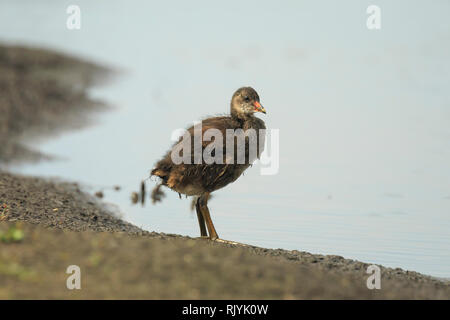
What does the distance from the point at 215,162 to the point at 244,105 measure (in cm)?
98

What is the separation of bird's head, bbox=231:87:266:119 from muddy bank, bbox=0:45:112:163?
20.9ft

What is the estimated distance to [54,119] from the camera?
18297 mm

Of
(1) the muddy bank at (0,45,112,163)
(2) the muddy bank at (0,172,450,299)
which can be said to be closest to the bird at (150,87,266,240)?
(2) the muddy bank at (0,172,450,299)

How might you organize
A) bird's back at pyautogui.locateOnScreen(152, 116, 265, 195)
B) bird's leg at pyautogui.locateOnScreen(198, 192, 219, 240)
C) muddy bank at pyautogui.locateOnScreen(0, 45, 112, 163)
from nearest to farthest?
bird's back at pyautogui.locateOnScreen(152, 116, 265, 195)
bird's leg at pyautogui.locateOnScreen(198, 192, 219, 240)
muddy bank at pyautogui.locateOnScreen(0, 45, 112, 163)

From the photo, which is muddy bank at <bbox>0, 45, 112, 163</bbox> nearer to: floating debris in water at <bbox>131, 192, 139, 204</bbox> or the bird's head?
floating debris in water at <bbox>131, 192, 139, 204</bbox>

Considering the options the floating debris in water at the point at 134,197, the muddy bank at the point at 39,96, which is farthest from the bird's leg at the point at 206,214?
the muddy bank at the point at 39,96

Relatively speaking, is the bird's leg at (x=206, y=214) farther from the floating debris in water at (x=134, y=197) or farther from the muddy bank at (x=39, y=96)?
the muddy bank at (x=39, y=96)

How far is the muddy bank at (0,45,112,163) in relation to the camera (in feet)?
52.6

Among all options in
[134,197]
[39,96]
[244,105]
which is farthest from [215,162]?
[39,96]

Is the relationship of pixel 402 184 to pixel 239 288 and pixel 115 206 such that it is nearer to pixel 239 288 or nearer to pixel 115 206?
pixel 115 206

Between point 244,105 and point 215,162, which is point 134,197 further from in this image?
point 215,162

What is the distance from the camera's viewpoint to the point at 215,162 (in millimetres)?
8797

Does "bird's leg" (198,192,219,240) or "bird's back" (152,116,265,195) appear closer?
"bird's back" (152,116,265,195)

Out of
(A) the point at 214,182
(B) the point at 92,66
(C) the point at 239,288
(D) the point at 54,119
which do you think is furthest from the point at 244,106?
(B) the point at 92,66
